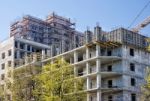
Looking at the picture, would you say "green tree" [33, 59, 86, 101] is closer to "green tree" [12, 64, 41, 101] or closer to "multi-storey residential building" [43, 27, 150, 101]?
"green tree" [12, 64, 41, 101]

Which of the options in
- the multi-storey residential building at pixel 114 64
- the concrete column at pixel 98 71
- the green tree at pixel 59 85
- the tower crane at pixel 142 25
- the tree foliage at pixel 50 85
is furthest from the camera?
the tower crane at pixel 142 25

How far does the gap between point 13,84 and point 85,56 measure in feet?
54.3

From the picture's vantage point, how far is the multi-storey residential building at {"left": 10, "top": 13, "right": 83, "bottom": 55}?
388 feet

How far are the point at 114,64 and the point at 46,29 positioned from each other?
54.0m

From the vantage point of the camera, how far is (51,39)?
120 metres

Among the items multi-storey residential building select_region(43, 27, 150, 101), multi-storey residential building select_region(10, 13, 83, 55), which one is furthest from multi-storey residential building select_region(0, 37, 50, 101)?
multi-storey residential building select_region(43, 27, 150, 101)

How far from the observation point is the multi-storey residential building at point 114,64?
2694 inches

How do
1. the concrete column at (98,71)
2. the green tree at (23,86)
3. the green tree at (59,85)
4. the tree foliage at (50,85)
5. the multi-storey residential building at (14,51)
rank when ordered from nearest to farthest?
the green tree at (59,85) → the tree foliage at (50,85) → the green tree at (23,86) → the concrete column at (98,71) → the multi-storey residential building at (14,51)

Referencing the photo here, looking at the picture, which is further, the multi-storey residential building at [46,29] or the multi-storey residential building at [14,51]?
the multi-storey residential building at [46,29]

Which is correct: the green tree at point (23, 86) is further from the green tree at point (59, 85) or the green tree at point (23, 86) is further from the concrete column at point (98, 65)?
the concrete column at point (98, 65)

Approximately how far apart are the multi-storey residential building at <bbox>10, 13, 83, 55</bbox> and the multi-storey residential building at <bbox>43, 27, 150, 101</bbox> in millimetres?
44339

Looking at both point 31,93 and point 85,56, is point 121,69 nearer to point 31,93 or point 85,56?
point 85,56

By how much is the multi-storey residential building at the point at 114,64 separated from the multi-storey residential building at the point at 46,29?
145 ft

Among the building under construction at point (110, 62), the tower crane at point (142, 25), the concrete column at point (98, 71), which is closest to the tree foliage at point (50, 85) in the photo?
the concrete column at point (98, 71)
